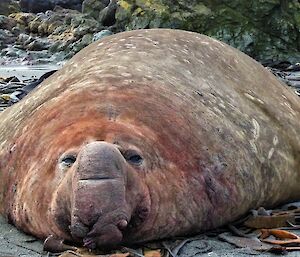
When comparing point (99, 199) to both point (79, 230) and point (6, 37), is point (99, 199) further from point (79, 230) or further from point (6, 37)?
point (6, 37)

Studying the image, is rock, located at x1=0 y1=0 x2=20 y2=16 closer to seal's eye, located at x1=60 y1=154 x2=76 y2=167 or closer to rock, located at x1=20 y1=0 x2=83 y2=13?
rock, located at x1=20 y1=0 x2=83 y2=13

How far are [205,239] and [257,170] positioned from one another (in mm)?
539

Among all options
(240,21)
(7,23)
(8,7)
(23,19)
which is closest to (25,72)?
(240,21)

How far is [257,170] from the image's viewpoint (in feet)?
12.0

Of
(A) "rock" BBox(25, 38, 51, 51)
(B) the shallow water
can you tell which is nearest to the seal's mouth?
(B) the shallow water

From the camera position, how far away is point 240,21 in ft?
57.3

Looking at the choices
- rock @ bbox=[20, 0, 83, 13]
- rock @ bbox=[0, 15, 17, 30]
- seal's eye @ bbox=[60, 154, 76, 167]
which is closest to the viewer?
seal's eye @ bbox=[60, 154, 76, 167]

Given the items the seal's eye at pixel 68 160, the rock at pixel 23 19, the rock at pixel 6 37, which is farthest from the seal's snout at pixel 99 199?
the rock at pixel 23 19

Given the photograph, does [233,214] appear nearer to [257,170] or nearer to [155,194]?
[257,170]

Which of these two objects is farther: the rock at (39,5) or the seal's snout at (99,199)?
the rock at (39,5)

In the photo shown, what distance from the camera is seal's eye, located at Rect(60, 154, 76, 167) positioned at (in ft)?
10.1

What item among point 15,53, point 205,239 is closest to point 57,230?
point 205,239

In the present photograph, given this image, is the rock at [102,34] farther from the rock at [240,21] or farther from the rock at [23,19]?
the rock at [23,19]

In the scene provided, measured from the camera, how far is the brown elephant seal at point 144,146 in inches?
114
